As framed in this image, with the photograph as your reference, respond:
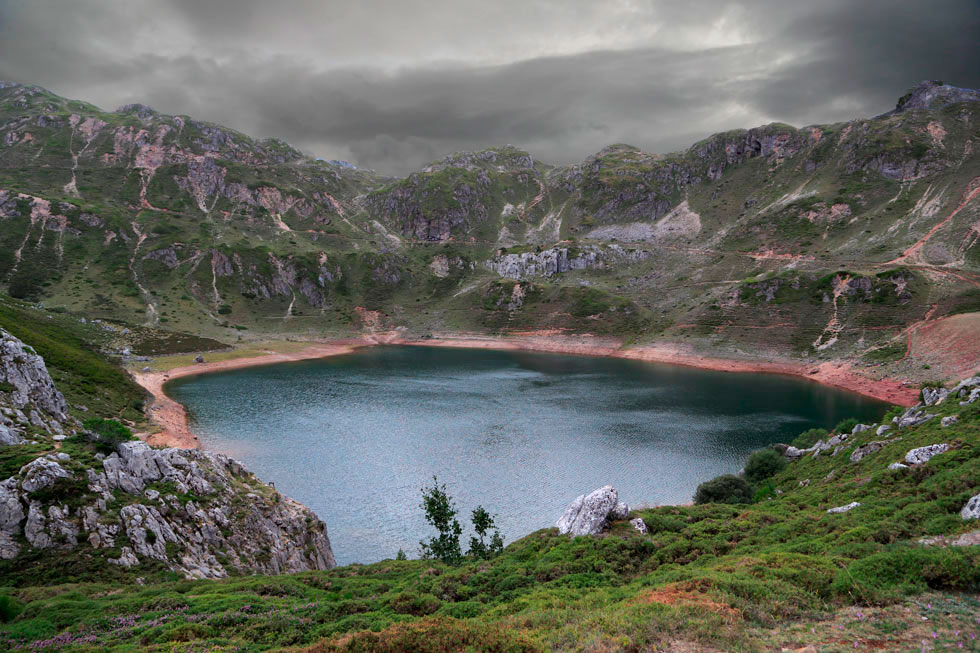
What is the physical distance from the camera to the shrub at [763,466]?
1634 inches

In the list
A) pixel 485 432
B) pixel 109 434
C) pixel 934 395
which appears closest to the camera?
pixel 109 434

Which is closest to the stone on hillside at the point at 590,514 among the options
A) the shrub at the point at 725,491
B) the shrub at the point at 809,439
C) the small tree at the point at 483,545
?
the small tree at the point at 483,545

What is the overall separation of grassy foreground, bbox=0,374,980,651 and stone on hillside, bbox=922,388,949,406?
1087cm

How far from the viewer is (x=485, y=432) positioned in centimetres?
6612

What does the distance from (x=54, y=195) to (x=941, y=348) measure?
301 m

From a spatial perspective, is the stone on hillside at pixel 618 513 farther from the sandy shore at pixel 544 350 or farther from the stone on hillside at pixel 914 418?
the sandy shore at pixel 544 350

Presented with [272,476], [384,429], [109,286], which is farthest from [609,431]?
[109,286]

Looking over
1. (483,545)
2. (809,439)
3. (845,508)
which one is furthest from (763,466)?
(483,545)

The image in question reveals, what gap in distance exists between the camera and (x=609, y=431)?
6550 centimetres

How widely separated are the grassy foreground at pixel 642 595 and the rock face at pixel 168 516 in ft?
→ 10.8

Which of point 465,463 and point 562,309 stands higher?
point 562,309

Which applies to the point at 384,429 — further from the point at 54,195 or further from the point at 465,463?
the point at 54,195

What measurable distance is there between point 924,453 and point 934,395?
17340 mm

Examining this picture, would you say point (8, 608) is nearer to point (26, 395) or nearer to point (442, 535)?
point (442, 535)
